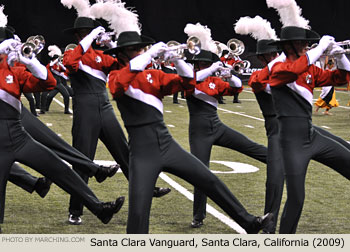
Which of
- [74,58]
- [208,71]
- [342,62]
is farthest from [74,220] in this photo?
[342,62]

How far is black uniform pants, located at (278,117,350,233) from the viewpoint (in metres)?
5.82

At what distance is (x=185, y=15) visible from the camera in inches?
1423

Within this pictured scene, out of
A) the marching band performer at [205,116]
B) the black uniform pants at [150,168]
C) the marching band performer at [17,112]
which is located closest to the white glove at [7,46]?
the marching band performer at [17,112]

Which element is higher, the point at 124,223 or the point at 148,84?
the point at 148,84

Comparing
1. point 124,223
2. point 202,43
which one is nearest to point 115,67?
point 202,43

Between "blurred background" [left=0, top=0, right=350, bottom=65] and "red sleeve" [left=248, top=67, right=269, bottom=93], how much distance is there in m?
29.2

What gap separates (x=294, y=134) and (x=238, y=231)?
1.33 metres

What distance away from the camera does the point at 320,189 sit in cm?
926

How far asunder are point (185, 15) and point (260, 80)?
2992 cm

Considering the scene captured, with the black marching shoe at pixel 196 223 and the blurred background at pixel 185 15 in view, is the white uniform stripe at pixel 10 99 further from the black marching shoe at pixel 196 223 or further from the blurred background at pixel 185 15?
the blurred background at pixel 185 15

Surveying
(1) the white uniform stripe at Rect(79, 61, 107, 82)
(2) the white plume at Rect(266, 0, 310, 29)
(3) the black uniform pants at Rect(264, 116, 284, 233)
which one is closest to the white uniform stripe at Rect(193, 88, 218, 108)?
(3) the black uniform pants at Rect(264, 116, 284, 233)

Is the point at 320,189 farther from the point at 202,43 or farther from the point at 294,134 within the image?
the point at 294,134

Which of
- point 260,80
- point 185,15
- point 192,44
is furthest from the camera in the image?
point 185,15

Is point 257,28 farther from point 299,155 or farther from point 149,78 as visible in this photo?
point 149,78
